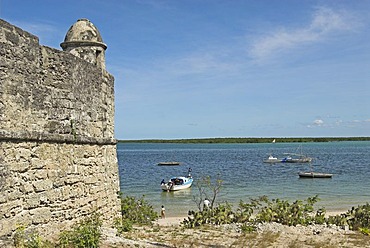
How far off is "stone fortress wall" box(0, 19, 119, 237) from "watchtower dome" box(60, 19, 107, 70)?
0.07 ft

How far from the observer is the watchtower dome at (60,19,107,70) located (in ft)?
30.0

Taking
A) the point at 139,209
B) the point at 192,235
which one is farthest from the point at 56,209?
the point at 139,209

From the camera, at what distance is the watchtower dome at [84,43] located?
9.14m

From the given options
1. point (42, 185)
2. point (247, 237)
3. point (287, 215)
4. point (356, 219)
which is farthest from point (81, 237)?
point (356, 219)

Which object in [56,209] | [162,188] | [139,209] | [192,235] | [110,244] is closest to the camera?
[56,209]

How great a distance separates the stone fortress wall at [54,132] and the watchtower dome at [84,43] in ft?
0.07

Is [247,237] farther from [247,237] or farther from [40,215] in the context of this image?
[40,215]

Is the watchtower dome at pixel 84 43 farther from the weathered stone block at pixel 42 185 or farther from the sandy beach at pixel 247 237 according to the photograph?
the sandy beach at pixel 247 237

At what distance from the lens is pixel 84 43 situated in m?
9.13

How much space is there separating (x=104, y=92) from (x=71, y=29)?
5.16 ft

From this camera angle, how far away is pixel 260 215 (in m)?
13.0

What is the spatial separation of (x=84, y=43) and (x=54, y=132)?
8.99ft

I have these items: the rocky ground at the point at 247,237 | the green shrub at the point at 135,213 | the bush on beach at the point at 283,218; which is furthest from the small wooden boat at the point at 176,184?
the rocky ground at the point at 247,237

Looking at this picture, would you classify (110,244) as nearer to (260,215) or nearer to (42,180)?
(42,180)
